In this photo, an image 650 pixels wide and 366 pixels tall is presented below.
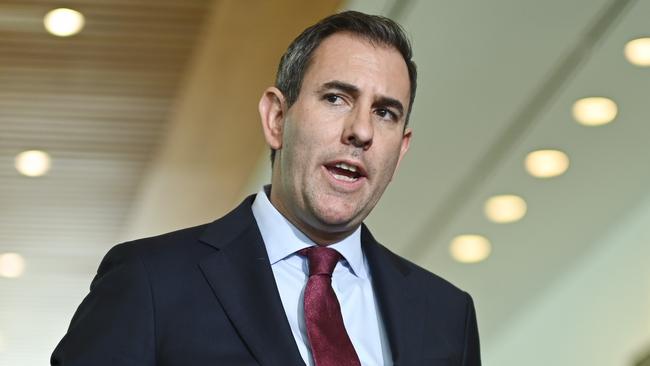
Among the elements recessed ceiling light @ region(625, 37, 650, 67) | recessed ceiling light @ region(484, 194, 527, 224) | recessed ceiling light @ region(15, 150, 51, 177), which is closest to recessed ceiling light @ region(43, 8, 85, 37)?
recessed ceiling light @ region(15, 150, 51, 177)

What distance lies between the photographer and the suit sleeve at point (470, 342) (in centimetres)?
174

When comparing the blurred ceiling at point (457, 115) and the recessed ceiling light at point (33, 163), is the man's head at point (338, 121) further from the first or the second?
the recessed ceiling light at point (33, 163)

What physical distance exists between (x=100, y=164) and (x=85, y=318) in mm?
3236

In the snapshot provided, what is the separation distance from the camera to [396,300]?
1705 millimetres

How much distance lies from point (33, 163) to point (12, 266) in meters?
1.27

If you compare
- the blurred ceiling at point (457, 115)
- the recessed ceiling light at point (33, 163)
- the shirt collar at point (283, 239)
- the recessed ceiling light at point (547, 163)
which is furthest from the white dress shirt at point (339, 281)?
the recessed ceiling light at point (33, 163)

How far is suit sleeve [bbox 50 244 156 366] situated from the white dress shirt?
19 cm

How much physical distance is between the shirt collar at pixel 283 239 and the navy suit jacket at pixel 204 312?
0.07ft

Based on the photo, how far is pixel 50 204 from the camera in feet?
16.9

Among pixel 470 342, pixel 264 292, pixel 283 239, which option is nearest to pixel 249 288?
pixel 264 292

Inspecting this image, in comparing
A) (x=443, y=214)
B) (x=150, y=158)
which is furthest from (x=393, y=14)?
(x=150, y=158)

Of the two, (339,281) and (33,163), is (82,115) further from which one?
(339,281)

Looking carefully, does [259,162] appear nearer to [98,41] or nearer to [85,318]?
[98,41]

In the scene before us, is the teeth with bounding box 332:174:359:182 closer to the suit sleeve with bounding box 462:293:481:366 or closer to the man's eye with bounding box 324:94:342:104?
the man's eye with bounding box 324:94:342:104
